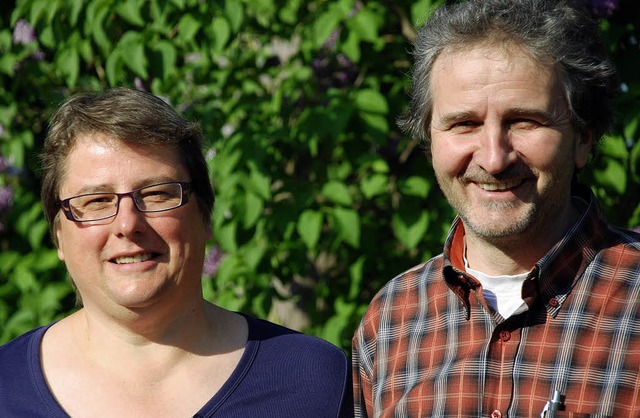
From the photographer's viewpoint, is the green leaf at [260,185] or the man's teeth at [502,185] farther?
the green leaf at [260,185]

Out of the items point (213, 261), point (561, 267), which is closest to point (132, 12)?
point (213, 261)

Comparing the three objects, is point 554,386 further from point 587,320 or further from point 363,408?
point 363,408

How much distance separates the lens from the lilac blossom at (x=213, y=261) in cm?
425

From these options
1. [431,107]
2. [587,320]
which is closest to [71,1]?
[431,107]

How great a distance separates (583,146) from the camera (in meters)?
2.51

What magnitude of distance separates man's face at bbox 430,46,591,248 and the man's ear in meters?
0.02

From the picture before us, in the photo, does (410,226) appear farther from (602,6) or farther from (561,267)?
(561,267)

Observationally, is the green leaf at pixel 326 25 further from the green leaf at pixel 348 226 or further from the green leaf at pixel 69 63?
the green leaf at pixel 69 63

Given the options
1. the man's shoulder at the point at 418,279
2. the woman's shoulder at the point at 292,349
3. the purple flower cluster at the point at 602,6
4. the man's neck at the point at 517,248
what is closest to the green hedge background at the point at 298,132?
the purple flower cluster at the point at 602,6

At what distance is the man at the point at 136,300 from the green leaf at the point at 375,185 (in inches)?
47.2

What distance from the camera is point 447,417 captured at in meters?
2.43

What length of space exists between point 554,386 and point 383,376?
1.58 ft

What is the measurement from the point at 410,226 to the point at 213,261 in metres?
0.89

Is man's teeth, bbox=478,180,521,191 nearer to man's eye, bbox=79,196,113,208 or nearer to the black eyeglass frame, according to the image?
the black eyeglass frame
